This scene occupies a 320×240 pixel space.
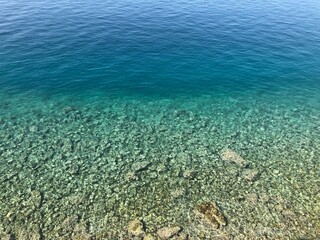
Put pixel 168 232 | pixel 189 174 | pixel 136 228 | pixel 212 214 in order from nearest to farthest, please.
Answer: pixel 168 232 < pixel 136 228 < pixel 212 214 < pixel 189 174

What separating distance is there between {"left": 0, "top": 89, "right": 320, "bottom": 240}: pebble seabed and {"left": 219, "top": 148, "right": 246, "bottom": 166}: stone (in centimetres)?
9

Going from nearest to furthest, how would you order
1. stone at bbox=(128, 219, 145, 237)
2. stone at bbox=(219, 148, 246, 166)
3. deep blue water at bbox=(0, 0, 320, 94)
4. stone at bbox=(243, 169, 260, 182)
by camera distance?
stone at bbox=(128, 219, 145, 237), stone at bbox=(243, 169, 260, 182), stone at bbox=(219, 148, 246, 166), deep blue water at bbox=(0, 0, 320, 94)

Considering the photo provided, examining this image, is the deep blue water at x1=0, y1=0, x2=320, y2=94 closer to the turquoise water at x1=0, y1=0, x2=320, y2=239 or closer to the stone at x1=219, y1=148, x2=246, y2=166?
the turquoise water at x1=0, y1=0, x2=320, y2=239

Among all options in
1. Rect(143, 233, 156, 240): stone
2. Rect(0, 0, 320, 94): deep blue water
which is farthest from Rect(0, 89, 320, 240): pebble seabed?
Rect(0, 0, 320, 94): deep blue water

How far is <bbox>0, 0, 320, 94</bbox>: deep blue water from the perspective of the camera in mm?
39153

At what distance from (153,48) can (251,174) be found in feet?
99.9

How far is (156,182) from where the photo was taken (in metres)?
23.0

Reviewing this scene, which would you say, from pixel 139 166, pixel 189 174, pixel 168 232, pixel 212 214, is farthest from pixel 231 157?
pixel 168 232

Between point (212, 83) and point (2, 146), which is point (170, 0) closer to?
point (212, 83)

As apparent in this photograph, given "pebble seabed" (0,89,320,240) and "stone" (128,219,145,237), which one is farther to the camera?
"pebble seabed" (0,89,320,240)

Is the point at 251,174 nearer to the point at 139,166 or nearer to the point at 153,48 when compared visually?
the point at 139,166

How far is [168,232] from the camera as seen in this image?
62.0 feet

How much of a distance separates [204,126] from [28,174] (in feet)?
58.6

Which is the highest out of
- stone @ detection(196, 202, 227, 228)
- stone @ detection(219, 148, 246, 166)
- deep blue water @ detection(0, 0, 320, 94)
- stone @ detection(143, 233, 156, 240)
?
stone @ detection(143, 233, 156, 240)
